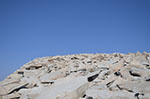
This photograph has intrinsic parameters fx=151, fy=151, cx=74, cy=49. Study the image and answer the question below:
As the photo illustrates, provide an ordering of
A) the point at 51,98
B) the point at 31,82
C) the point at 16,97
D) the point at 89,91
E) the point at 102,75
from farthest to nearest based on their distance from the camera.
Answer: the point at 31,82, the point at 102,75, the point at 16,97, the point at 89,91, the point at 51,98

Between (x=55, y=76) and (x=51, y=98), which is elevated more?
(x=55, y=76)

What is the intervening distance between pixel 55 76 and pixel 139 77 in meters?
4.28

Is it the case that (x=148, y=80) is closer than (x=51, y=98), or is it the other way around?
(x=51, y=98)

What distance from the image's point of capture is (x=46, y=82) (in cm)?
792

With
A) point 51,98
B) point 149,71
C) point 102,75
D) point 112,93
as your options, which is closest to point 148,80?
point 149,71

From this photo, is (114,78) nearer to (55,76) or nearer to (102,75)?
(102,75)

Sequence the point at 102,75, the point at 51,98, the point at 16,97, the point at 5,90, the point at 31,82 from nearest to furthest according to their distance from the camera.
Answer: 1. the point at 51,98
2. the point at 16,97
3. the point at 5,90
4. the point at 102,75
5. the point at 31,82

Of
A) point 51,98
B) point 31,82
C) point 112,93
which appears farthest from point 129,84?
point 31,82

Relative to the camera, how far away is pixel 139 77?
6.29 meters

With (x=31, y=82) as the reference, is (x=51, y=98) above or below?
below

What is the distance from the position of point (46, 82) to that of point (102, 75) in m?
2.93

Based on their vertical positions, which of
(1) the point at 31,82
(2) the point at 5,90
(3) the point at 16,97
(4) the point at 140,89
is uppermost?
(1) the point at 31,82

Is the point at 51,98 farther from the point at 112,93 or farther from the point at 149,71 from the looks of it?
the point at 149,71

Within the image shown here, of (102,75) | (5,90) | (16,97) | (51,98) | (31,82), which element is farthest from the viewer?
(31,82)
